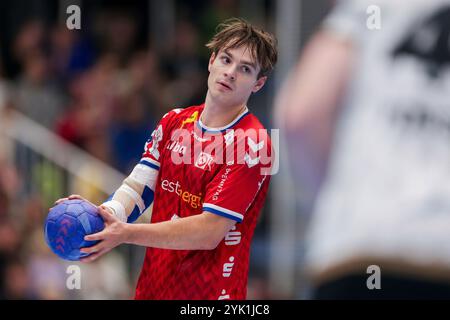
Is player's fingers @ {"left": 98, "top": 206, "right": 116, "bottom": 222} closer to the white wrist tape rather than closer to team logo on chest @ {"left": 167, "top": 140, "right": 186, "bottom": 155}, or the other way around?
the white wrist tape

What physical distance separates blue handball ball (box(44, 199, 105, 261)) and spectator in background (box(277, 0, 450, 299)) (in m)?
5.08

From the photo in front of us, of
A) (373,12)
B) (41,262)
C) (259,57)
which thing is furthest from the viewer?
(41,262)

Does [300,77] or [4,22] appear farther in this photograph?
[4,22]

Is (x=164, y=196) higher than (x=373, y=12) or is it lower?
lower

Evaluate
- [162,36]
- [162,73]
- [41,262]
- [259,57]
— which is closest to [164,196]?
[259,57]

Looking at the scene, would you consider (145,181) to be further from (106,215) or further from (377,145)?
(377,145)

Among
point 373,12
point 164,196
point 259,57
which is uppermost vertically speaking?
A: point 373,12

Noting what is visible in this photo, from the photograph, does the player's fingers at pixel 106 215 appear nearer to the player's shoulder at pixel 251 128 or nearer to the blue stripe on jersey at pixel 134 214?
the blue stripe on jersey at pixel 134 214

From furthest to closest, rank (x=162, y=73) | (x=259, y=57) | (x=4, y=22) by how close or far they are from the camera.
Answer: (x=4, y=22) → (x=162, y=73) → (x=259, y=57)

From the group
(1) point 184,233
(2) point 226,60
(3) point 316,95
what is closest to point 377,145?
(3) point 316,95

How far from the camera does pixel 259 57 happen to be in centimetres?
616

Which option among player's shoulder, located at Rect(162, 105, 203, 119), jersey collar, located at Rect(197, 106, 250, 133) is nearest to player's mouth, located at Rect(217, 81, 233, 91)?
jersey collar, located at Rect(197, 106, 250, 133)

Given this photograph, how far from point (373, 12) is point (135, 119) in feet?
11.0

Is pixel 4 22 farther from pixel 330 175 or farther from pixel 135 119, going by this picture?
pixel 330 175
